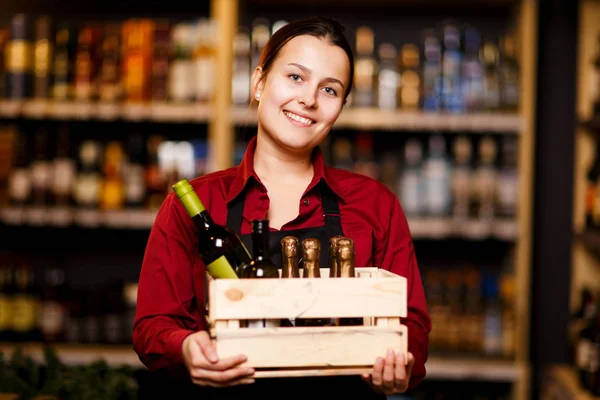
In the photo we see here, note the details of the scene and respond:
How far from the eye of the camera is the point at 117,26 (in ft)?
10.4

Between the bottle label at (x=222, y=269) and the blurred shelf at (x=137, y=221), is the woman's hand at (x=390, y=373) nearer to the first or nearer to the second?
the bottle label at (x=222, y=269)

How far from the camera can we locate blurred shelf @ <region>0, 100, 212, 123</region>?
300 cm

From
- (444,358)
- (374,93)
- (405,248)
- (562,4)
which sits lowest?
(444,358)

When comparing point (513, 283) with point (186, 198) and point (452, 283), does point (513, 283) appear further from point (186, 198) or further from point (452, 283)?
point (186, 198)

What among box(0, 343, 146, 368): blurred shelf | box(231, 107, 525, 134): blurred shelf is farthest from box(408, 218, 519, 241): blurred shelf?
box(0, 343, 146, 368): blurred shelf

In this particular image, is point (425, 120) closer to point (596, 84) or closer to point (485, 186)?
point (485, 186)

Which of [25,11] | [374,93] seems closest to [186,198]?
[374,93]

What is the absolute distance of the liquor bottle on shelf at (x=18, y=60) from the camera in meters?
3.06

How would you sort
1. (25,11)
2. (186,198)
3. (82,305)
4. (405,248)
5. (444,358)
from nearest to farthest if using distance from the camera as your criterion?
1. (186,198)
2. (405,248)
3. (444,358)
4. (82,305)
5. (25,11)

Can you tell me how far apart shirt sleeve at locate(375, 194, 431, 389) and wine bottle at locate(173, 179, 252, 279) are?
0.26 m

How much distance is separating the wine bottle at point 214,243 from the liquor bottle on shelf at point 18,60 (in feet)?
6.89

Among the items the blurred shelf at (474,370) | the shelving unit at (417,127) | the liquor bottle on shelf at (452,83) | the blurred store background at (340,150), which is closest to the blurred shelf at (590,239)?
the blurred store background at (340,150)

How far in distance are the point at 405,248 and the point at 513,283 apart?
183 cm

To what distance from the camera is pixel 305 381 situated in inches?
50.7
